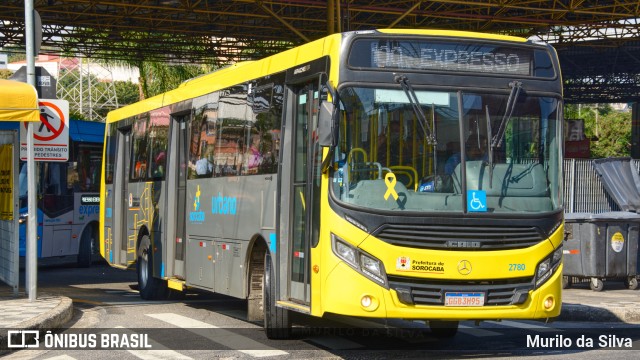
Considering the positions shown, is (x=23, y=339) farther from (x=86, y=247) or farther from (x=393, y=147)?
(x=86, y=247)

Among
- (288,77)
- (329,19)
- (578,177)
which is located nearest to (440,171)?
(288,77)

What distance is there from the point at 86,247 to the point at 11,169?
10.1m

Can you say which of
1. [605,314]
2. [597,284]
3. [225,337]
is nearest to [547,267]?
[225,337]

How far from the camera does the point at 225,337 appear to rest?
11.9 m

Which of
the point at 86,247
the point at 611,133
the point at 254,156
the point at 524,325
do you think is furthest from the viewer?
the point at 611,133

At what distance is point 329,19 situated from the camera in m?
32.0

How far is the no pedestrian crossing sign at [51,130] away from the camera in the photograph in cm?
1510

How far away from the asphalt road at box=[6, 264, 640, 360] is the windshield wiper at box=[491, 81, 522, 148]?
2.20 meters

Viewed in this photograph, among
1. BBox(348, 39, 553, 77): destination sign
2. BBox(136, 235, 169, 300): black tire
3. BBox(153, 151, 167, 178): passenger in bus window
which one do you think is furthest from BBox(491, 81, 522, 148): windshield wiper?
BBox(136, 235, 169, 300): black tire

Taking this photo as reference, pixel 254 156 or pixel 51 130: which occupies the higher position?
pixel 51 130

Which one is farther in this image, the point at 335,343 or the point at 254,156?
the point at 254,156

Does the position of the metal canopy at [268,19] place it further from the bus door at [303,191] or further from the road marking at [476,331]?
the bus door at [303,191]

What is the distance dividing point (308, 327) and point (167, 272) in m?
4.72

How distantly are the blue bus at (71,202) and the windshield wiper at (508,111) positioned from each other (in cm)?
1688
